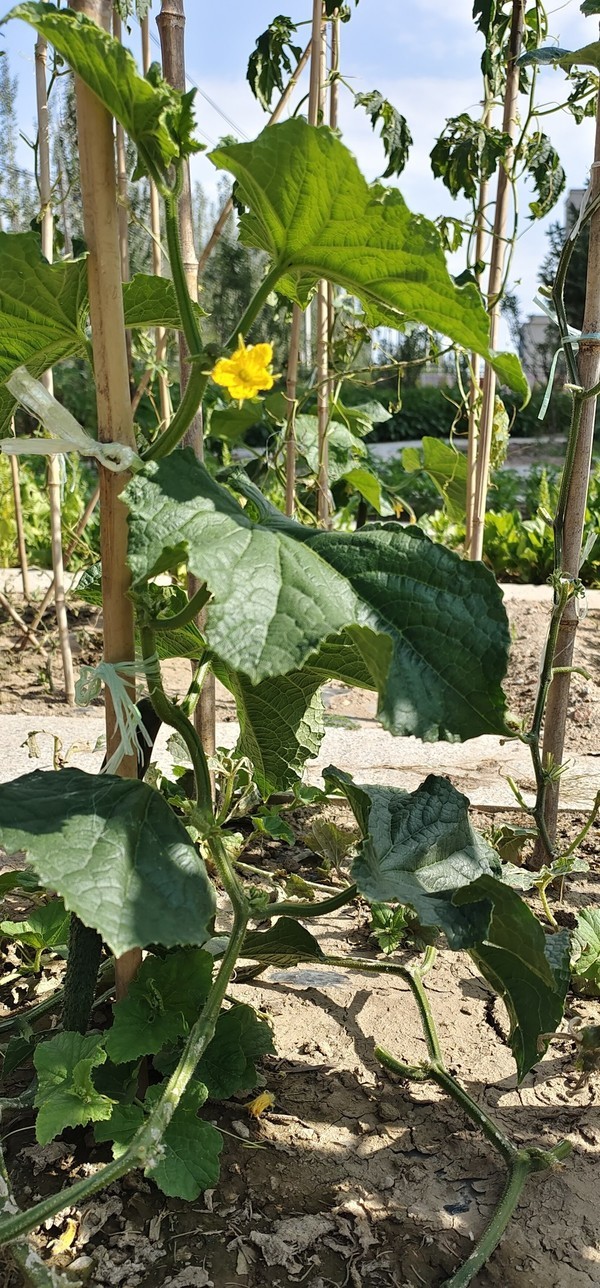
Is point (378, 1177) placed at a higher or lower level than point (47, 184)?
lower

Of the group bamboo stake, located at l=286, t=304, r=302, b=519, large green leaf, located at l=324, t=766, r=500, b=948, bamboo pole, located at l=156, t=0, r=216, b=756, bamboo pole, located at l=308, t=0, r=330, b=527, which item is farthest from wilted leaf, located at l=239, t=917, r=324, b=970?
bamboo pole, located at l=308, t=0, r=330, b=527

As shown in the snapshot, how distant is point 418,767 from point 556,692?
0.72m

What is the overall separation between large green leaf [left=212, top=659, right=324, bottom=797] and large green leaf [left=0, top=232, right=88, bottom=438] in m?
0.46

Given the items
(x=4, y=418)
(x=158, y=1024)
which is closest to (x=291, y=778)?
(x=158, y=1024)

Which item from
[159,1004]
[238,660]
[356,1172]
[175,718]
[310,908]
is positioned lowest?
[356,1172]

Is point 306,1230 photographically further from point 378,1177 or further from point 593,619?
point 593,619

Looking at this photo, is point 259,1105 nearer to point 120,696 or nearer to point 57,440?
point 120,696

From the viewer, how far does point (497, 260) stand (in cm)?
316

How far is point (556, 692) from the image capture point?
6.73ft

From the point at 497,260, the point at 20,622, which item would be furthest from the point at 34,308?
the point at 20,622

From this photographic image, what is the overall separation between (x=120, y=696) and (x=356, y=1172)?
71 centimetres

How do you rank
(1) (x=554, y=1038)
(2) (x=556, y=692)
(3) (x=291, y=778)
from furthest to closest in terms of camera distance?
1. (2) (x=556, y=692)
2. (1) (x=554, y=1038)
3. (3) (x=291, y=778)

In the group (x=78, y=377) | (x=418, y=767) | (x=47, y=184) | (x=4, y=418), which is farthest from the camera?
(x=78, y=377)

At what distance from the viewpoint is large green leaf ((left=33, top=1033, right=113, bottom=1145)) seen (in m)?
1.20
